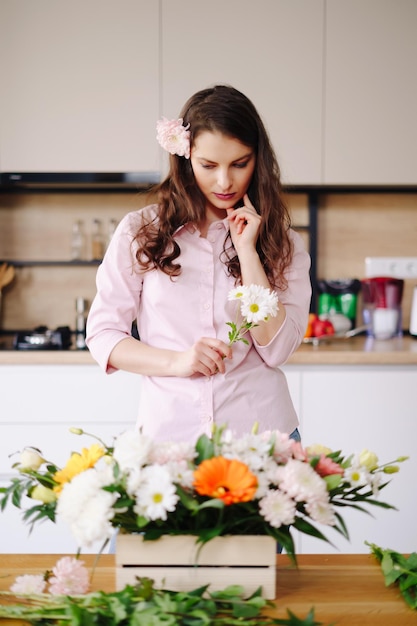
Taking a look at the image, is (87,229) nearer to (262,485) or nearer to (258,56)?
(258,56)

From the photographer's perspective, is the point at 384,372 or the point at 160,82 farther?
the point at 160,82

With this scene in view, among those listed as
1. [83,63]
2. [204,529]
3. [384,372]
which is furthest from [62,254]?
[204,529]

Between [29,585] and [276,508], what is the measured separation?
0.35 m

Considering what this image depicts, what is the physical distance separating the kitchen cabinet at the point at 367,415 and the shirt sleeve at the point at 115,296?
113 cm

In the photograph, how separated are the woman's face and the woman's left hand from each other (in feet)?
0.08

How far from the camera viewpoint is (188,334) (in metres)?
1.51

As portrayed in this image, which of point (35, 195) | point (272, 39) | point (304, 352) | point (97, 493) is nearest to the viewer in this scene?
point (97, 493)

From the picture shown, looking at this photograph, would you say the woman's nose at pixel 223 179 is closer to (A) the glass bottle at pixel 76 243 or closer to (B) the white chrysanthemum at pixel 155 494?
(B) the white chrysanthemum at pixel 155 494

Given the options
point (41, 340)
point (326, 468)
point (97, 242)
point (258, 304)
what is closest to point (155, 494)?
point (326, 468)

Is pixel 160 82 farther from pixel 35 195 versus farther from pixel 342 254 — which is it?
pixel 342 254

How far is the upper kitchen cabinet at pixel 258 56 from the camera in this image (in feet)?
8.95

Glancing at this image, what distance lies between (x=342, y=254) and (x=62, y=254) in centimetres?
117

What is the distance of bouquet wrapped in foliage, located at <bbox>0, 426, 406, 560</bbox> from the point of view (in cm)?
90

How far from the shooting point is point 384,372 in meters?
2.55
